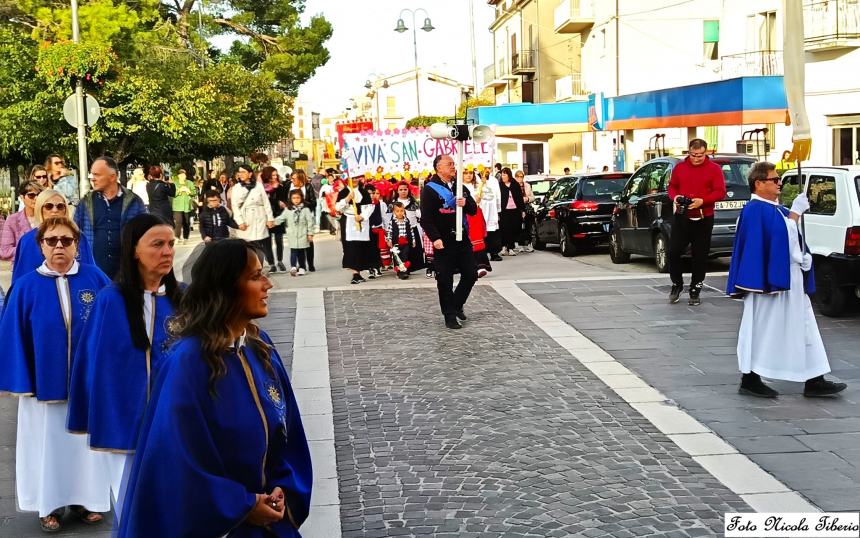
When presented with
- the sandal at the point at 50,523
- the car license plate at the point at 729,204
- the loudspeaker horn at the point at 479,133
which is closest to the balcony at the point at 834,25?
the car license plate at the point at 729,204

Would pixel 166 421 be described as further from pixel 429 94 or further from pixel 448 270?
pixel 429 94

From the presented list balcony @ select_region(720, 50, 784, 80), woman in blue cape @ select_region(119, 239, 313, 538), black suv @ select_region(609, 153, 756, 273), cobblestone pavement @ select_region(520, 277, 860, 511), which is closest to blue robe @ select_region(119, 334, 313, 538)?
woman in blue cape @ select_region(119, 239, 313, 538)

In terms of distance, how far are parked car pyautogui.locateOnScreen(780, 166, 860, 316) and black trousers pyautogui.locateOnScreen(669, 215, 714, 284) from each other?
44.4 inches

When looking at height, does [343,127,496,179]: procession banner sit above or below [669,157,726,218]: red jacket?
above

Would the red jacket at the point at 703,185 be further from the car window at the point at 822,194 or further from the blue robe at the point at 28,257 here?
the blue robe at the point at 28,257

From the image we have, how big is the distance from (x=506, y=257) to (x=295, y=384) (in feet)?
39.6

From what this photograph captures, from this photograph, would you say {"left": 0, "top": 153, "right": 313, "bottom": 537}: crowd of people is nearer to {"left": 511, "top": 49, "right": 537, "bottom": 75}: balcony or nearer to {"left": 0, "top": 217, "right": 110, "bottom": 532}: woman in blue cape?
{"left": 0, "top": 217, "right": 110, "bottom": 532}: woman in blue cape

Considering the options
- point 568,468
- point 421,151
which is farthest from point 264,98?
point 568,468

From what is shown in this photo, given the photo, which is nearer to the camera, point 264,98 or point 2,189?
point 2,189

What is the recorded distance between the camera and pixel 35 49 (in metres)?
28.2

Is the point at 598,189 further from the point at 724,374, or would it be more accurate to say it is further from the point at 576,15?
the point at 576,15

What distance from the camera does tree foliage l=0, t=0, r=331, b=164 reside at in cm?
2645

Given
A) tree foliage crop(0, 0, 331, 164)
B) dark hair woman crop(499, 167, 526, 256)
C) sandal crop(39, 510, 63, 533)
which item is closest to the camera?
sandal crop(39, 510, 63, 533)

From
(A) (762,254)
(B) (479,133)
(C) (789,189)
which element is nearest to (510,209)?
(B) (479,133)
